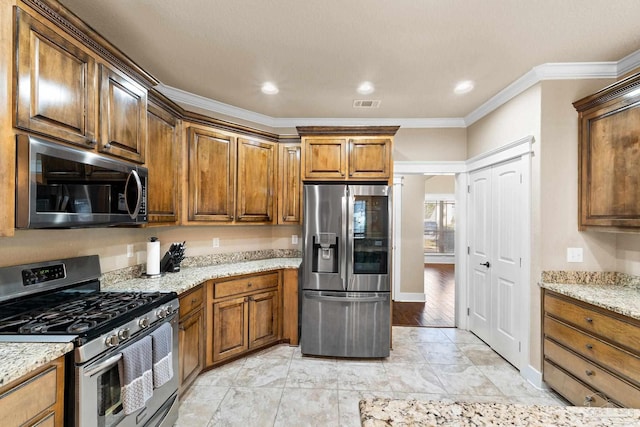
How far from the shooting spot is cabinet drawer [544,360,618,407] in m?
→ 2.02

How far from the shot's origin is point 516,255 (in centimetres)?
291

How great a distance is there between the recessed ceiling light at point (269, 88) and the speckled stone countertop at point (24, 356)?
8.33 feet

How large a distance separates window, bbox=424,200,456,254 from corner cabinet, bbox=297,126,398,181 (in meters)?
7.32

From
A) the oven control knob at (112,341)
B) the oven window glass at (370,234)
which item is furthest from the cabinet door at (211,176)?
the oven control knob at (112,341)

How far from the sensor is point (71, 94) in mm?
1605

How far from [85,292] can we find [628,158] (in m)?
3.93

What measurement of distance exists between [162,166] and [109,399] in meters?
1.75

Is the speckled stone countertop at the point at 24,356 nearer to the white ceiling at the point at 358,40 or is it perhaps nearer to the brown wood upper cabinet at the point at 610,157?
the white ceiling at the point at 358,40

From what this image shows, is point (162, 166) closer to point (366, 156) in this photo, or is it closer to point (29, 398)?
point (29, 398)

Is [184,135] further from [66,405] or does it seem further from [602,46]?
[602,46]

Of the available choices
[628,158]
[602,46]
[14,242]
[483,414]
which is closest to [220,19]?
[14,242]

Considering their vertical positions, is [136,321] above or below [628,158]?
below

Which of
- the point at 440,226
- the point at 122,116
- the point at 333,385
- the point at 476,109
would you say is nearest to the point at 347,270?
the point at 333,385

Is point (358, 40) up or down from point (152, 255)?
up
